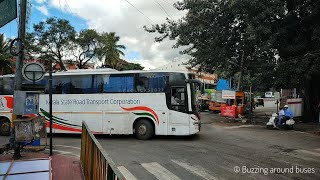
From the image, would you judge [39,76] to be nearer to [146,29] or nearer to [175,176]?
[175,176]

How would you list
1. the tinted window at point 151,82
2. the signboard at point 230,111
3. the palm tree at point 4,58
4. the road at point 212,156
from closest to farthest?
the road at point 212,156
the tinted window at point 151,82
the signboard at point 230,111
the palm tree at point 4,58

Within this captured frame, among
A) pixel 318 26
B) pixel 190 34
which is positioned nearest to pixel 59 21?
pixel 190 34

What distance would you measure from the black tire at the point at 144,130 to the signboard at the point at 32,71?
5.85 m

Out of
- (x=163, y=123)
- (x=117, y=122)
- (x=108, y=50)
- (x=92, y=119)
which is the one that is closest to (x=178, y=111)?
(x=163, y=123)

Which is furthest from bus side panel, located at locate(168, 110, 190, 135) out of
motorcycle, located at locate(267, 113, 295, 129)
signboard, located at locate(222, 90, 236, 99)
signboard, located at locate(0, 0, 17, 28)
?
signboard, located at locate(222, 90, 236, 99)

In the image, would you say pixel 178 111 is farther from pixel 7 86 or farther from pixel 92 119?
pixel 7 86

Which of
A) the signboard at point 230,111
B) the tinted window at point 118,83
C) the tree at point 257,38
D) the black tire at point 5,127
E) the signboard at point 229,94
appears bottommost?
the black tire at point 5,127

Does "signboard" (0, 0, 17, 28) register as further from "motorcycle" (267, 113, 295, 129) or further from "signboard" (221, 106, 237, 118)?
"signboard" (221, 106, 237, 118)

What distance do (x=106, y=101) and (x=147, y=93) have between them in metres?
1.91

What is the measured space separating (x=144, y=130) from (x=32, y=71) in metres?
6.14

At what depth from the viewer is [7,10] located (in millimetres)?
Answer: 3674

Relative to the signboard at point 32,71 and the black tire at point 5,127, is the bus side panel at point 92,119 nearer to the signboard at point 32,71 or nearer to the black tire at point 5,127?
the black tire at point 5,127

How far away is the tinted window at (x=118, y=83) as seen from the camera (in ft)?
45.3

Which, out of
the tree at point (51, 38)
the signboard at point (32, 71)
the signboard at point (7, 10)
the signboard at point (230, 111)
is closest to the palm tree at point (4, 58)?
the tree at point (51, 38)
